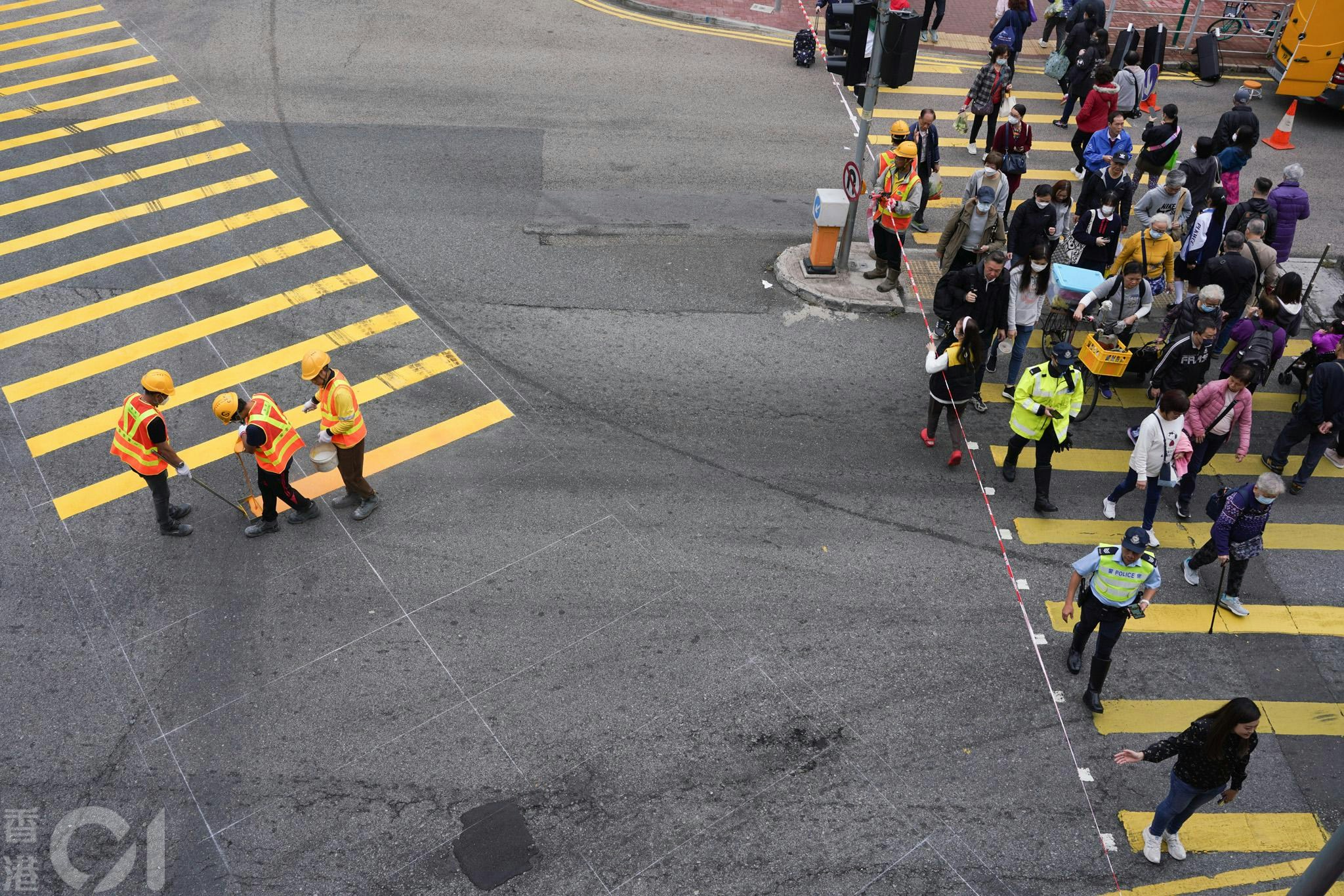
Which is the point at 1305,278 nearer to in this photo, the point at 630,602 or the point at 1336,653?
the point at 1336,653

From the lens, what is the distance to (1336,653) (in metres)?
8.68

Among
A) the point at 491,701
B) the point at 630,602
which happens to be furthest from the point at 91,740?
the point at 630,602

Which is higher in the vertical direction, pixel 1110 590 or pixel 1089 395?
pixel 1110 590

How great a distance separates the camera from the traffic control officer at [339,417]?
8.77 meters

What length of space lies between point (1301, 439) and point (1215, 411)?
147cm

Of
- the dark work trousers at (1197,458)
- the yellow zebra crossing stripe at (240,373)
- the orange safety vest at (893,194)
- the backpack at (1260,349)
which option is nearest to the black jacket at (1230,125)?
the backpack at (1260,349)

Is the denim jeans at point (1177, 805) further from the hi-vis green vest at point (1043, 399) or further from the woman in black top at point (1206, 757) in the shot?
the hi-vis green vest at point (1043, 399)

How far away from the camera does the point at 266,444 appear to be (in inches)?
341

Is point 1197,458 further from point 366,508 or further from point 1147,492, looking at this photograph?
point 366,508

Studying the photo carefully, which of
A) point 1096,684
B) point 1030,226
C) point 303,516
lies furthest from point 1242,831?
point 303,516

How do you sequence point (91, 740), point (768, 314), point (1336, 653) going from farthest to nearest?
point (768, 314) → point (1336, 653) → point (91, 740)

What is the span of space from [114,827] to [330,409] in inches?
Answer: 138

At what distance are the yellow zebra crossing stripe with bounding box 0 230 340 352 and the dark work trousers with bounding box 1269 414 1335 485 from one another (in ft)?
36.8

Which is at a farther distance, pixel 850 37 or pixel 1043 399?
pixel 850 37
